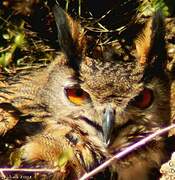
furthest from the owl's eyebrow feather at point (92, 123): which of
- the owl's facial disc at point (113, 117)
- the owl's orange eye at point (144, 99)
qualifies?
the owl's orange eye at point (144, 99)

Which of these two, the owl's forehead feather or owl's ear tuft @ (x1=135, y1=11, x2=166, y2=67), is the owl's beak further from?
owl's ear tuft @ (x1=135, y1=11, x2=166, y2=67)

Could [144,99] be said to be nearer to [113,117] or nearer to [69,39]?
[113,117]

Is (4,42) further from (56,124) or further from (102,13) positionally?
(56,124)

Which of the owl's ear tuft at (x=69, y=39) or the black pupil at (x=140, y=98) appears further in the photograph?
the owl's ear tuft at (x=69, y=39)

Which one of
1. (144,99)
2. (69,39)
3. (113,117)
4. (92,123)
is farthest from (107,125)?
(69,39)

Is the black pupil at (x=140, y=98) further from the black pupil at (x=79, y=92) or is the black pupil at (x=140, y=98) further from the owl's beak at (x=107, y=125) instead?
the black pupil at (x=79, y=92)

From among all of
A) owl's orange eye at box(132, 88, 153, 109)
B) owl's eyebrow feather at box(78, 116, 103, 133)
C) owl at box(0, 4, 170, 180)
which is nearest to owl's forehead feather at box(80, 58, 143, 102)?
owl at box(0, 4, 170, 180)
